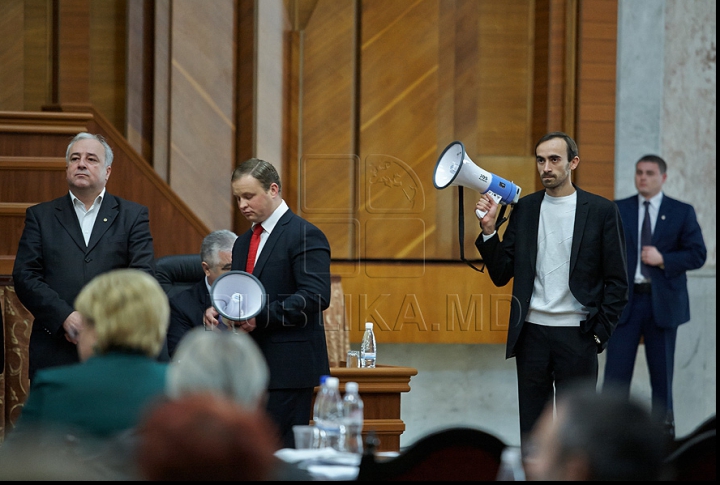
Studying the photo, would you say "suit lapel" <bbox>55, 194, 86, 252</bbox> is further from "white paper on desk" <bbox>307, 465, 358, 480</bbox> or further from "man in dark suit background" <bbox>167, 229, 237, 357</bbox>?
"white paper on desk" <bbox>307, 465, 358, 480</bbox>

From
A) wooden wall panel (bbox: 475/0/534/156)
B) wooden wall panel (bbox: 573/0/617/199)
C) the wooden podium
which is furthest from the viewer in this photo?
wooden wall panel (bbox: 475/0/534/156)

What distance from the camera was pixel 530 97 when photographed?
7.34 m

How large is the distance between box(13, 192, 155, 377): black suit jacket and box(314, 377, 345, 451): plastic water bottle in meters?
1.56

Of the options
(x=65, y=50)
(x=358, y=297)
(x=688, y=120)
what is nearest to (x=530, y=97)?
(x=688, y=120)

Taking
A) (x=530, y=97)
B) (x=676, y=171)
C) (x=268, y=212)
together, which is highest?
(x=530, y=97)

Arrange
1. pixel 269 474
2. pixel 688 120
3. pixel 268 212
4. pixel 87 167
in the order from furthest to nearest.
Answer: pixel 688 120, pixel 87 167, pixel 268 212, pixel 269 474

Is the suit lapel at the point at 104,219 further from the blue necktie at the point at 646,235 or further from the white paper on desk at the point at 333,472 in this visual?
the blue necktie at the point at 646,235

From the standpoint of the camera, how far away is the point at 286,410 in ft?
11.8

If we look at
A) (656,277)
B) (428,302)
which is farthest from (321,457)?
(428,302)

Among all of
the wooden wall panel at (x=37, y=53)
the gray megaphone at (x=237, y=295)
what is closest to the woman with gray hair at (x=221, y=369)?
the gray megaphone at (x=237, y=295)

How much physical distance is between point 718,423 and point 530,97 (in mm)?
5416

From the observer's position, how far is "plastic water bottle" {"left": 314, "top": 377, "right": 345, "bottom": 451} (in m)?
2.66

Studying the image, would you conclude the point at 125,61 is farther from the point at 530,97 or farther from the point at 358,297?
the point at 530,97

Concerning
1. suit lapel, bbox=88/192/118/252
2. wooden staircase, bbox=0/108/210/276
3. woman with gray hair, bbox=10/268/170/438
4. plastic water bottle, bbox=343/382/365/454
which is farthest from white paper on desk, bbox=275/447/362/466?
wooden staircase, bbox=0/108/210/276
